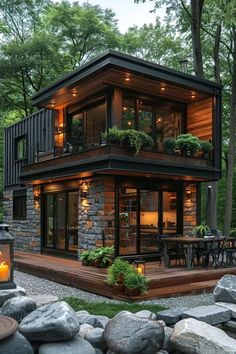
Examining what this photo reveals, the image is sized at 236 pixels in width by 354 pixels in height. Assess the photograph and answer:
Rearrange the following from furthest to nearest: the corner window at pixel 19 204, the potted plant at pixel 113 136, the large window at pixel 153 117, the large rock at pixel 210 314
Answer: the corner window at pixel 19 204, the large window at pixel 153 117, the potted plant at pixel 113 136, the large rock at pixel 210 314

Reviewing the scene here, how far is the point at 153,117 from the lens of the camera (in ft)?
38.1

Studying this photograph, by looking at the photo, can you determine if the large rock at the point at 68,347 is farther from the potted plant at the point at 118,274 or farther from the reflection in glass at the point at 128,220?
the reflection in glass at the point at 128,220

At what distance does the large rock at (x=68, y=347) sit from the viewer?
3688 millimetres

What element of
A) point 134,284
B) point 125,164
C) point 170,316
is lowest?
point 134,284

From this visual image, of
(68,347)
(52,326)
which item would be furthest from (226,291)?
(52,326)

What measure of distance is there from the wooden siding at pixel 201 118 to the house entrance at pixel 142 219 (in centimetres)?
207

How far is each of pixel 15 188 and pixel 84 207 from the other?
5.89 m

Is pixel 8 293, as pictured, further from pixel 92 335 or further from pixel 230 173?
pixel 230 173

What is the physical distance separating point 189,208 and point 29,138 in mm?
6683

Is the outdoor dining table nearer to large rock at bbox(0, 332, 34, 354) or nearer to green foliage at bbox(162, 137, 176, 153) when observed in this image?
green foliage at bbox(162, 137, 176, 153)

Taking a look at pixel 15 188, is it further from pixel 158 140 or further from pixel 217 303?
pixel 217 303

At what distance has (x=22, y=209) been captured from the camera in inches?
600

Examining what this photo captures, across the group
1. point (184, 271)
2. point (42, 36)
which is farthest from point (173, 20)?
point (184, 271)

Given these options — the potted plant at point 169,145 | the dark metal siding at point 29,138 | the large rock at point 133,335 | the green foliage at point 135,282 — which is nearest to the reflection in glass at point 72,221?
the dark metal siding at point 29,138
